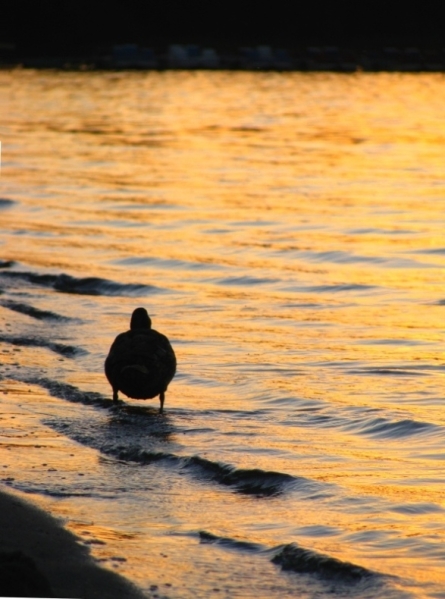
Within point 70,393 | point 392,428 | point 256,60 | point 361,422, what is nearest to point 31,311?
point 70,393

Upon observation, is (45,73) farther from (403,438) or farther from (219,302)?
(403,438)

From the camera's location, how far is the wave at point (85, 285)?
15297mm

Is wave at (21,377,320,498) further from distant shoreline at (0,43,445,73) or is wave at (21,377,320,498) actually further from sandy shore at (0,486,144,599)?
distant shoreline at (0,43,445,73)

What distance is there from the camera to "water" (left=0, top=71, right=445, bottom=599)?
698cm

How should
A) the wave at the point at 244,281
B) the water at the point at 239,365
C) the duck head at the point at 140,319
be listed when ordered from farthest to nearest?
the wave at the point at 244,281 → the duck head at the point at 140,319 → the water at the point at 239,365

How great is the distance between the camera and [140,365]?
959cm

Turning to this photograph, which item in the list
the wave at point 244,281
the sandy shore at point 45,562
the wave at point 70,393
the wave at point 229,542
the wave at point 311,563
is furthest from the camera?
the wave at point 244,281

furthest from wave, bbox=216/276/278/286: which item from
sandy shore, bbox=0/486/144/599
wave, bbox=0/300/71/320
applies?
sandy shore, bbox=0/486/144/599

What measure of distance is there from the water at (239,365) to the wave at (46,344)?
0.03 m

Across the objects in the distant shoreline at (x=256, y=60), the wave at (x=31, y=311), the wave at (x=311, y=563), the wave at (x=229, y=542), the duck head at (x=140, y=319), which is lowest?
the wave at (x=31, y=311)

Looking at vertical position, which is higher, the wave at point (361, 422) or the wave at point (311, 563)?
the wave at point (311, 563)

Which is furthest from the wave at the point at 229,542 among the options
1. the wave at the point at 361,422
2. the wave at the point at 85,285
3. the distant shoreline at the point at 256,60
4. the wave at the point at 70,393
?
the distant shoreline at the point at 256,60

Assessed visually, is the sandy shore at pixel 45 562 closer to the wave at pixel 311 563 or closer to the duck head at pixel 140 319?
the wave at pixel 311 563

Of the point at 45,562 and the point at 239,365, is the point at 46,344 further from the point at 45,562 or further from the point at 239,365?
the point at 45,562
